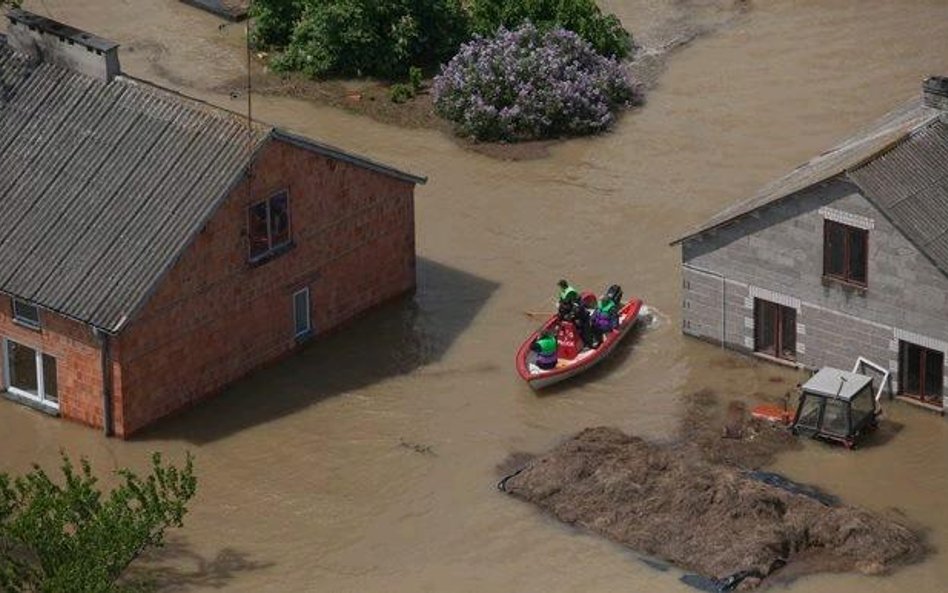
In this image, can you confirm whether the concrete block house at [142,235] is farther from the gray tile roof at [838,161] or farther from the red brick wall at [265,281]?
the gray tile roof at [838,161]

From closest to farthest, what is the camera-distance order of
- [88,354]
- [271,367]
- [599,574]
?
[599,574] < [88,354] < [271,367]

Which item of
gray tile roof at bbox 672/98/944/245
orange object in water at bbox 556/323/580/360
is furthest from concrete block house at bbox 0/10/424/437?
gray tile roof at bbox 672/98/944/245

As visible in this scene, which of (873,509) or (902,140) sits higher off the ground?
(902,140)

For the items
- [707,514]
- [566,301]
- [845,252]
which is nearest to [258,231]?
[566,301]

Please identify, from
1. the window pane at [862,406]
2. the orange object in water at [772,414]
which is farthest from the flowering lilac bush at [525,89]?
the window pane at [862,406]

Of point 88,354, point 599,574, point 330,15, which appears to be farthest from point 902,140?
point 330,15

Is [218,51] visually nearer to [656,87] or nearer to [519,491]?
[656,87]

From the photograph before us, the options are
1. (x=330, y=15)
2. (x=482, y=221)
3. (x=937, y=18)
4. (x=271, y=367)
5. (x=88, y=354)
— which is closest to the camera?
(x=88, y=354)
